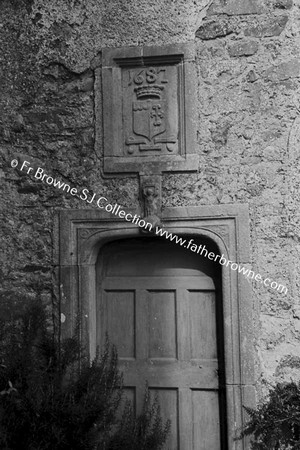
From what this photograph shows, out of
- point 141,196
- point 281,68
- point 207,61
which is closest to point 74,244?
point 141,196

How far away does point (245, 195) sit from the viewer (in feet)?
13.0

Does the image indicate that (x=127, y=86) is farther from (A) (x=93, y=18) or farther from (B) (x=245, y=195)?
(B) (x=245, y=195)

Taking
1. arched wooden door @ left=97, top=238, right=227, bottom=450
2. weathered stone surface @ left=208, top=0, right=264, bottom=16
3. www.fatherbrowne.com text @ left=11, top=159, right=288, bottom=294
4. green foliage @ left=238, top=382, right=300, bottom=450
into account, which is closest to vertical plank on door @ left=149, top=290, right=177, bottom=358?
arched wooden door @ left=97, top=238, right=227, bottom=450

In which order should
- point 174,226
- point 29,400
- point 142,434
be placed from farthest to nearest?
point 174,226 → point 142,434 → point 29,400

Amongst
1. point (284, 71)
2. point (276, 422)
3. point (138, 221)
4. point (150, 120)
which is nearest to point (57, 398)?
point (138, 221)

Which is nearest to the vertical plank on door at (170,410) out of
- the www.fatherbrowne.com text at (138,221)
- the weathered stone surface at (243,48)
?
the www.fatherbrowne.com text at (138,221)

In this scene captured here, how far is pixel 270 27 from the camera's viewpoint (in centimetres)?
399

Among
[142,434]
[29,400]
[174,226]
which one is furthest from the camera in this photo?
[174,226]

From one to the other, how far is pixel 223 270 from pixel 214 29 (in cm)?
159

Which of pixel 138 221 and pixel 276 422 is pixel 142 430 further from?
pixel 138 221

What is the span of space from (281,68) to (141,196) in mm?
1229

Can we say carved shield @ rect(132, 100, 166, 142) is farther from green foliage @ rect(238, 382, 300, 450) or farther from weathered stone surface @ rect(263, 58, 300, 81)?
green foliage @ rect(238, 382, 300, 450)

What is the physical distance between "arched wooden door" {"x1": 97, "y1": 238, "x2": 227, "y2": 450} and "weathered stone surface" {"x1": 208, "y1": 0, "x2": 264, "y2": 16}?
158 cm

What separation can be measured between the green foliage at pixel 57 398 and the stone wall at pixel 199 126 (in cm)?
34
